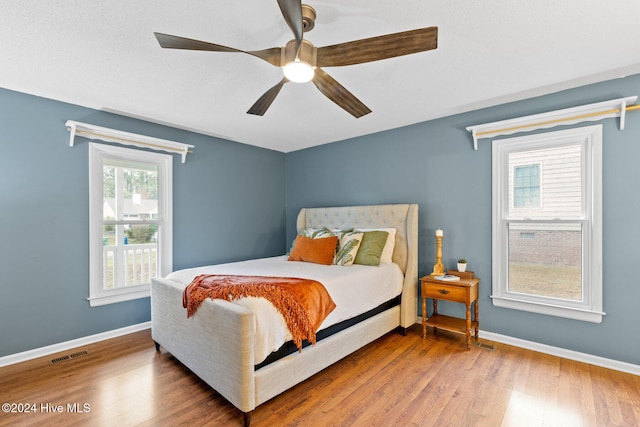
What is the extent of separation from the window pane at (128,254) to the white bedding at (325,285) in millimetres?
998

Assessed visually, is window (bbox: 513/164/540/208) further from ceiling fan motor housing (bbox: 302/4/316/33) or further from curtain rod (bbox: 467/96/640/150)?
ceiling fan motor housing (bbox: 302/4/316/33)

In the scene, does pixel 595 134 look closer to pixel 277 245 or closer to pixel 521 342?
pixel 521 342

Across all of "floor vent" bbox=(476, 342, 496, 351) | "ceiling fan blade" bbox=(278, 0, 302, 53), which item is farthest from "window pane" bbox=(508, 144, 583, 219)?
"ceiling fan blade" bbox=(278, 0, 302, 53)

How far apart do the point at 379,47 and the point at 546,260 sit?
8.74 ft

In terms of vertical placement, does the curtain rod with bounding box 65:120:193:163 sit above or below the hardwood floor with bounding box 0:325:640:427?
above

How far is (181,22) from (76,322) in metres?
3.06

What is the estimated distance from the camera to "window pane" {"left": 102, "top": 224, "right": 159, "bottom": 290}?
3.42 meters

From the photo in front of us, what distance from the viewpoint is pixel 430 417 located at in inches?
78.4

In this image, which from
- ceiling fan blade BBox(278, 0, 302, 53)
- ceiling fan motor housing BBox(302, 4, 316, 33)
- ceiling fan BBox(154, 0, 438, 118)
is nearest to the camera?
ceiling fan blade BBox(278, 0, 302, 53)

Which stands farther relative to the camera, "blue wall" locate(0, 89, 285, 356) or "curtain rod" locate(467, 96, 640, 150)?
"blue wall" locate(0, 89, 285, 356)

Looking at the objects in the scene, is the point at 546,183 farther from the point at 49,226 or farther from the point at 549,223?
the point at 49,226

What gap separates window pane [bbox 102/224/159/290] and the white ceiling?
1.33m

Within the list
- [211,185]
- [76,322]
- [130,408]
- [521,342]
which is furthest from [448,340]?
[76,322]

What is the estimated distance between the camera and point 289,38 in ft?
6.59
